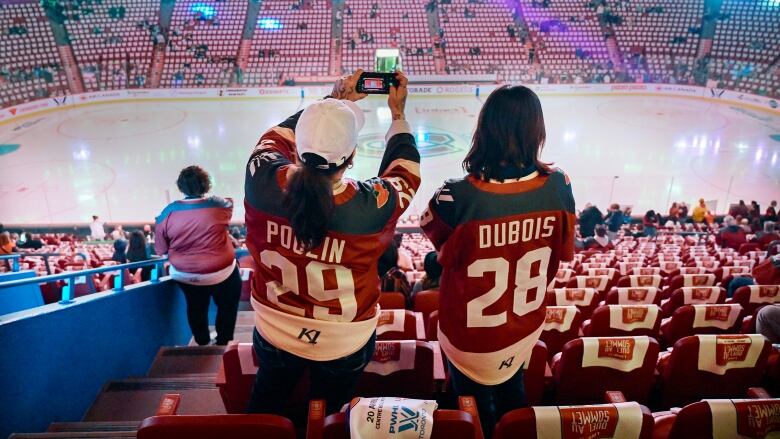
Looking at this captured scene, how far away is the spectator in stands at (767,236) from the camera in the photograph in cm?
791

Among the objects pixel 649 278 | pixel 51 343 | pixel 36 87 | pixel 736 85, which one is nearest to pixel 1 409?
pixel 51 343

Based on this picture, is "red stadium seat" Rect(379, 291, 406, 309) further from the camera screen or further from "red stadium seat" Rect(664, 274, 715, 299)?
"red stadium seat" Rect(664, 274, 715, 299)

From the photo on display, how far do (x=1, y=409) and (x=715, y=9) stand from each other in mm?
32790

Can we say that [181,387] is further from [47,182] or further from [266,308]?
[47,182]

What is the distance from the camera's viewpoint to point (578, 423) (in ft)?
4.67

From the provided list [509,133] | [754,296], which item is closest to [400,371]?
[509,133]

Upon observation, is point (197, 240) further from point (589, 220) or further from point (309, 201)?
point (589, 220)

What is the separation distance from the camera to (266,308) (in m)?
1.77

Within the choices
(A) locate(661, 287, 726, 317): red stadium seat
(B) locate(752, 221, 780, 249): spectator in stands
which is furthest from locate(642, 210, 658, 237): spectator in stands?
(A) locate(661, 287, 726, 317): red stadium seat

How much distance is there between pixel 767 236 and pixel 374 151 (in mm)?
9225

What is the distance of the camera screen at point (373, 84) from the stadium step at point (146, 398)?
1.69m

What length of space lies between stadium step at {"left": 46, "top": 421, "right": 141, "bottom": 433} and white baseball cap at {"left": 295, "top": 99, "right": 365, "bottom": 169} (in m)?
1.59

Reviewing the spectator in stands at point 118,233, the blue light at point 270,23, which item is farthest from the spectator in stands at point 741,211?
the blue light at point 270,23

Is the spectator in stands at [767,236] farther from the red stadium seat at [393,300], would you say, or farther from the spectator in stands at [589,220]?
the red stadium seat at [393,300]
